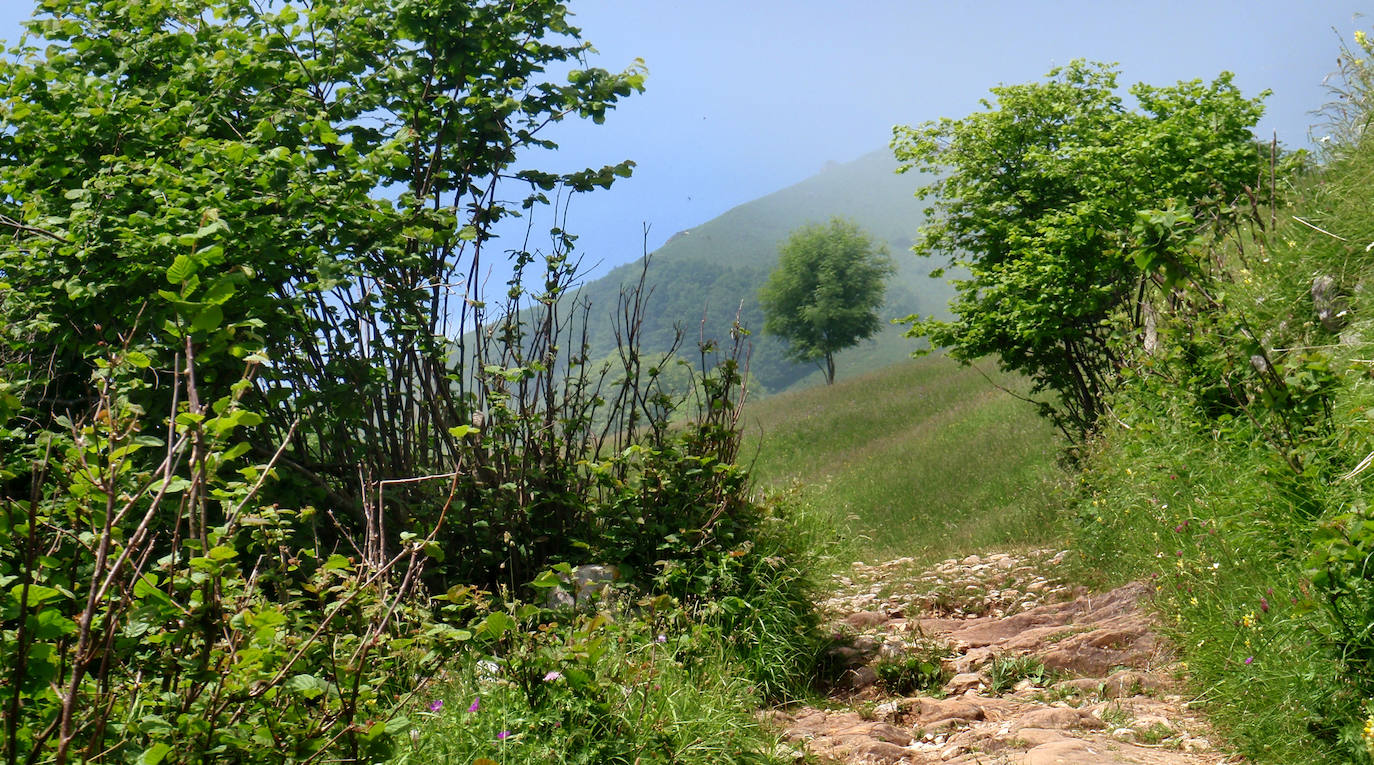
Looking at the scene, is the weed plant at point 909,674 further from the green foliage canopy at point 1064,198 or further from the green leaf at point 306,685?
the green foliage canopy at point 1064,198

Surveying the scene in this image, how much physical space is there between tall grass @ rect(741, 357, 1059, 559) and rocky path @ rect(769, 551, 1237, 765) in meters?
1.37

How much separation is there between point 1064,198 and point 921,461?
5672 millimetres

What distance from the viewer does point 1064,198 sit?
12.3 m

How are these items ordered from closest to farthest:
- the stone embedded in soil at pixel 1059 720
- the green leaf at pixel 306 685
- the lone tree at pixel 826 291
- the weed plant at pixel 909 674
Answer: the green leaf at pixel 306 685 < the stone embedded in soil at pixel 1059 720 < the weed plant at pixel 909 674 < the lone tree at pixel 826 291

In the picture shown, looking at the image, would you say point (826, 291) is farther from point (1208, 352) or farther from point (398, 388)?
point (398, 388)

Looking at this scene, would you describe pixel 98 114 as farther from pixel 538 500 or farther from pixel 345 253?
pixel 538 500

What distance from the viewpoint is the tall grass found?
435 inches

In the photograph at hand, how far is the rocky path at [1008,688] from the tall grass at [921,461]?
137 cm

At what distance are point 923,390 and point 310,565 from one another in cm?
2254

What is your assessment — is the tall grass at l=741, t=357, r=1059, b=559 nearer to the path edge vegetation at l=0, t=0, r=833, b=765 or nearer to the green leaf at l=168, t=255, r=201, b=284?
the path edge vegetation at l=0, t=0, r=833, b=765

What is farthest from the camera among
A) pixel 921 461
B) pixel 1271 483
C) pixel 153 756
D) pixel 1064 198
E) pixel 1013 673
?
pixel 921 461

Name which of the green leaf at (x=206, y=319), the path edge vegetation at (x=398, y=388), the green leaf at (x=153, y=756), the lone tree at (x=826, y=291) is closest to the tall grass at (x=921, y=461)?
the path edge vegetation at (x=398, y=388)

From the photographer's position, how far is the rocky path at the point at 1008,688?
404cm

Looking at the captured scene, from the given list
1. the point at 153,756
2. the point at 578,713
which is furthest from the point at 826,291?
the point at 153,756
